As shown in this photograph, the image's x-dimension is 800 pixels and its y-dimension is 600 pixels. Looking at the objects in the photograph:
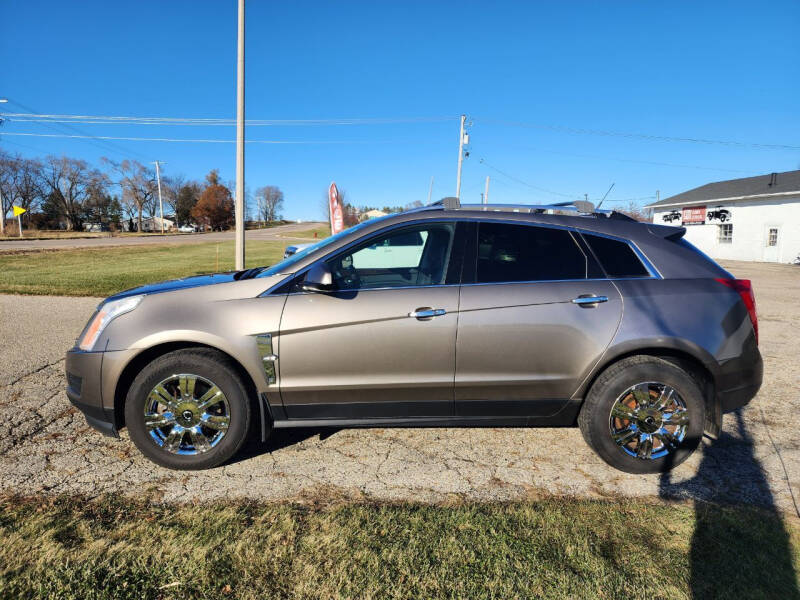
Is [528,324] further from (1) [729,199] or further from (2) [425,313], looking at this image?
(1) [729,199]

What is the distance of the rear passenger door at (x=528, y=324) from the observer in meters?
2.89

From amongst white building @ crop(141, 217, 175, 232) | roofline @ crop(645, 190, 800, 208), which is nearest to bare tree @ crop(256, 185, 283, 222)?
white building @ crop(141, 217, 175, 232)

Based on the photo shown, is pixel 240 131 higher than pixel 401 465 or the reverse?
higher

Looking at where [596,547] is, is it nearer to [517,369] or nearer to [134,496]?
[517,369]

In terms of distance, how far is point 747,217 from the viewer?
95.0 feet

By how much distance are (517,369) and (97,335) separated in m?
2.71

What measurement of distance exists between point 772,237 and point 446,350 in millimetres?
33314

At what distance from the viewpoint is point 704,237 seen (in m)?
32.6

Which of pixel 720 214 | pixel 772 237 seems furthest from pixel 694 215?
pixel 772 237

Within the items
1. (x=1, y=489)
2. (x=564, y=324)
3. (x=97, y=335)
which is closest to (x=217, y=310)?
(x=97, y=335)

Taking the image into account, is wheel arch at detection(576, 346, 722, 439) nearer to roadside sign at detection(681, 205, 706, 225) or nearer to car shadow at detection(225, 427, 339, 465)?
car shadow at detection(225, 427, 339, 465)

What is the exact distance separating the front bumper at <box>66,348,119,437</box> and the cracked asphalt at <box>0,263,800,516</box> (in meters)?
0.32

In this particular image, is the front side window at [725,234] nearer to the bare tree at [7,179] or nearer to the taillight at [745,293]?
the taillight at [745,293]

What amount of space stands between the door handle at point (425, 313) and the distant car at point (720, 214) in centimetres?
3537
